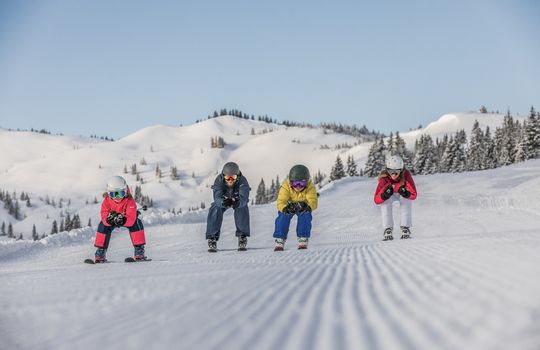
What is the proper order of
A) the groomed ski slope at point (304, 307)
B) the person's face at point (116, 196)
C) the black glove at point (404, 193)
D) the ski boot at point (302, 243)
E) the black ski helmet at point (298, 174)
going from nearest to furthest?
1. the groomed ski slope at point (304, 307)
2. the ski boot at point (302, 243)
3. the person's face at point (116, 196)
4. the black ski helmet at point (298, 174)
5. the black glove at point (404, 193)

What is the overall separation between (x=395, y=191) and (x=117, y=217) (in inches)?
198

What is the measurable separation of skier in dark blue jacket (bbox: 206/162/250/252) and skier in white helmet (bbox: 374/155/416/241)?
2536 millimetres

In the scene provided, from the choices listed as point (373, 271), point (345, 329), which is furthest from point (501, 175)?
point (345, 329)

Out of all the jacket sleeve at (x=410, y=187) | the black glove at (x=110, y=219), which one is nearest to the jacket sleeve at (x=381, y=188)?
the jacket sleeve at (x=410, y=187)

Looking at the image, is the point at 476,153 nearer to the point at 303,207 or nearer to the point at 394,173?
the point at 394,173

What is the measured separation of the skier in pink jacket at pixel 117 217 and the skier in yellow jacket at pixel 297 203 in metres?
2.32

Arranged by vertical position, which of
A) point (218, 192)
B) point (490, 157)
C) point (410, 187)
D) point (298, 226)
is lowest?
point (298, 226)

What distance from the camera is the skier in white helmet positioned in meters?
8.89

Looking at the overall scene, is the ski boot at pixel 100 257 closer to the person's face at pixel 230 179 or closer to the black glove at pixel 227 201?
the black glove at pixel 227 201

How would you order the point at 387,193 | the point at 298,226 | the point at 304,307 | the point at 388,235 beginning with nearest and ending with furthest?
the point at 304,307, the point at 298,226, the point at 388,235, the point at 387,193

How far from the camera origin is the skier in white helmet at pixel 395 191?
8.89 metres

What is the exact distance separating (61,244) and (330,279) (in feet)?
40.2

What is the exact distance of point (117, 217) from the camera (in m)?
7.79

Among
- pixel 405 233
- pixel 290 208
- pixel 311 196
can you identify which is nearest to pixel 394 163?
pixel 405 233
